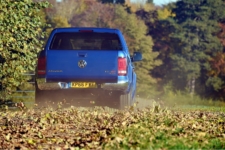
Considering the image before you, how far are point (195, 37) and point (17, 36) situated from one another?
215 ft

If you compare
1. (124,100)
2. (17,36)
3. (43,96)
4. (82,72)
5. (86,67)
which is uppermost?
(17,36)

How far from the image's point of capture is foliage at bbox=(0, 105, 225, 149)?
862 cm

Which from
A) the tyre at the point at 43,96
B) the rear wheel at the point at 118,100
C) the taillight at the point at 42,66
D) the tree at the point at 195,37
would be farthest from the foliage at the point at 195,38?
the taillight at the point at 42,66

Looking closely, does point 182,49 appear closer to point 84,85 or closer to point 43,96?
point 43,96

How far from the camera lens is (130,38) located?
8350cm

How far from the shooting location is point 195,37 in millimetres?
84312

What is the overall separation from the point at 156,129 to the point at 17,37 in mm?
11246

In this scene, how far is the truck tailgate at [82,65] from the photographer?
15.1 metres

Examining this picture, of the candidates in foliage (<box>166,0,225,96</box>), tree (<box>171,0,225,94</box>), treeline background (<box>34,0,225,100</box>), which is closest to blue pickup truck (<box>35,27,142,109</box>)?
treeline background (<box>34,0,225,100</box>)

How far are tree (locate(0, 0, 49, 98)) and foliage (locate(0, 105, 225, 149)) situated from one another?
807 cm

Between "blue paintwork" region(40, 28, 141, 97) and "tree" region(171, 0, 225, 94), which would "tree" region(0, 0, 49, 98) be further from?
"tree" region(171, 0, 225, 94)

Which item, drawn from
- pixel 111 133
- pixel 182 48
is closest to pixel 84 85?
pixel 111 133

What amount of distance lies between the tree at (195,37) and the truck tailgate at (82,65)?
220ft

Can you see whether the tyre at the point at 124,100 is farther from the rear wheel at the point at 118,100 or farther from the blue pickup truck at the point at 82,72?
the blue pickup truck at the point at 82,72
